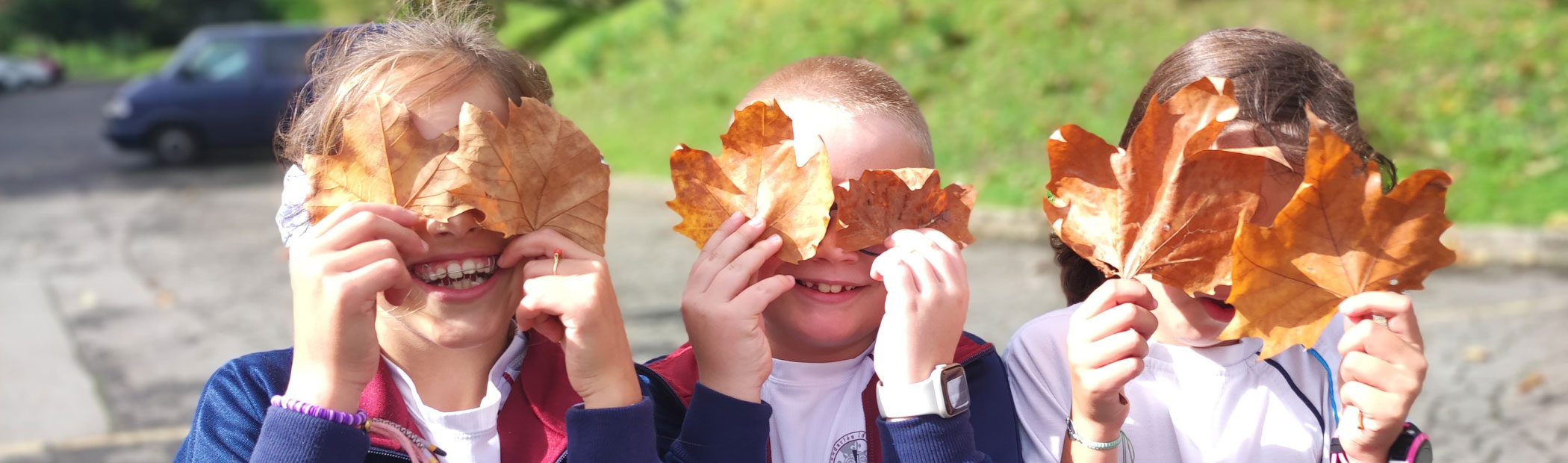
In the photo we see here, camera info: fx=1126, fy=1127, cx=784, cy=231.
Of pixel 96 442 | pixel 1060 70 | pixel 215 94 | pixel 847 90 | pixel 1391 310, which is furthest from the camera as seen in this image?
pixel 215 94

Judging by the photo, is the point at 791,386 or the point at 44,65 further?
the point at 44,65

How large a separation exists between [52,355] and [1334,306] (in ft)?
20.2

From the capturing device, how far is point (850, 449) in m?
1.93

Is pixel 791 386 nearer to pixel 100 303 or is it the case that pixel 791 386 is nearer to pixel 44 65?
pixel 100 303

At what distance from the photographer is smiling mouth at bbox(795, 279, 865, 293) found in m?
1.90

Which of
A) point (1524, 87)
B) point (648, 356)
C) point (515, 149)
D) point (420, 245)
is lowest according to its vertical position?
point (648, 356)

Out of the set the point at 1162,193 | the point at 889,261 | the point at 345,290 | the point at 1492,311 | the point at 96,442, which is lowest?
the point at 96,442

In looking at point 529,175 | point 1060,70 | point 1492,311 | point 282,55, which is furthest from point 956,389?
point 282,55

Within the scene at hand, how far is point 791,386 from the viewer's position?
1977 mm

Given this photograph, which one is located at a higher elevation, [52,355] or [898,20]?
[898,20]

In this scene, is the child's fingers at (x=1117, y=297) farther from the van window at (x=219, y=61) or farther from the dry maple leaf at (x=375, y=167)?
the van window at (x=219, y=61)

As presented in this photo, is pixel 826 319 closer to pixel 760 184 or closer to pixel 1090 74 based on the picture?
pixel 760 184

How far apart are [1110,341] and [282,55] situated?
13.0 meters

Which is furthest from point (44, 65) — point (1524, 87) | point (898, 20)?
point (1524, 87)
